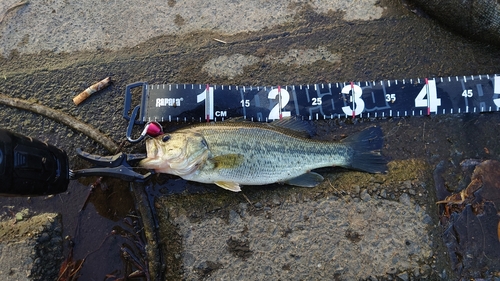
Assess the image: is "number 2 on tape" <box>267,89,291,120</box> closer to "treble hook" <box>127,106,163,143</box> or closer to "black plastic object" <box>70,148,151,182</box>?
"treble hook" <box>127,106,163,143</box>

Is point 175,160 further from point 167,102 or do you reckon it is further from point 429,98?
point 429,98

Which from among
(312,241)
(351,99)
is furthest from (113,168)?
(351,99)

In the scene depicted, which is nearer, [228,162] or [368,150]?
[228,162]

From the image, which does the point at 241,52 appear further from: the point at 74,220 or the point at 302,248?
the point at 74,220

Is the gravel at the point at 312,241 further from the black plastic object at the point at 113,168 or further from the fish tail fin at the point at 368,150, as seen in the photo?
the black plastic object at the point at 113,168

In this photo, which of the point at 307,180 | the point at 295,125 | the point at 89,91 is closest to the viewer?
the point at 307,180

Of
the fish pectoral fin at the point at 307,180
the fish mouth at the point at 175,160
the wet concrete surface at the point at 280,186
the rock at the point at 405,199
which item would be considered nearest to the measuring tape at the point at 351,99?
the wet concrete surface at the point at 280,186
